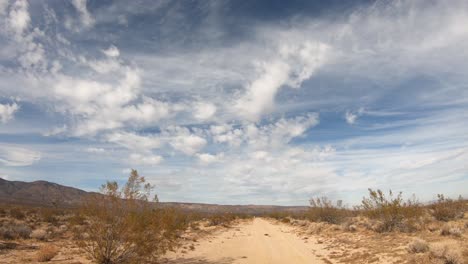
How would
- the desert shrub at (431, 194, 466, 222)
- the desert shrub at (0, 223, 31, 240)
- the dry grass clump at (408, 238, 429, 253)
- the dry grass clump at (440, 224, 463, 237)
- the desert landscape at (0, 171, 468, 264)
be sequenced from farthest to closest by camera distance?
the desert shrub at (431, 194, 466, 222) < the desert shrub at (0, 223, 31, 240) < the dry grass clump at (440, 224, 463, 237) < the dry grass clump at (408, 238, 429, 253) < the desert landscape at (0, 171, 468, 264)

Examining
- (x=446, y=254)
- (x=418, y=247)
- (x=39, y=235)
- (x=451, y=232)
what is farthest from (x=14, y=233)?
(x=451, y=232)

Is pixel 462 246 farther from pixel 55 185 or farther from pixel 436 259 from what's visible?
pixel 55 185

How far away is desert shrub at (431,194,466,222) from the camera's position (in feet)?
87.5

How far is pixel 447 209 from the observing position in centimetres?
2681

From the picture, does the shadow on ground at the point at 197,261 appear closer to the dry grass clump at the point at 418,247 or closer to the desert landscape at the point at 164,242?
the desert landscape at the point at 164,242

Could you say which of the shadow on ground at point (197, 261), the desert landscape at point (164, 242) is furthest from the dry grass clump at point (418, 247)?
the shadow on ground at point (197, 261)

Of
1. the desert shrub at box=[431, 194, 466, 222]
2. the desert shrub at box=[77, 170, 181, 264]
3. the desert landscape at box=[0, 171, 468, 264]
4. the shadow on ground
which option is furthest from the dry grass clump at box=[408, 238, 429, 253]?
the desert shrub at box=[431, 194, 466, 222]

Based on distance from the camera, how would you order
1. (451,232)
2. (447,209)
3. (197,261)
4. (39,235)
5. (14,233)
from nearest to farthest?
1. (197,261)
2. (451,232)
3. (14,233)
4. (39,235)
5. (447,209)

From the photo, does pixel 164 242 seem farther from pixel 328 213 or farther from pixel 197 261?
pixel 328 213

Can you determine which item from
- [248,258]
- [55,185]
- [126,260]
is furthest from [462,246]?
[55,185]

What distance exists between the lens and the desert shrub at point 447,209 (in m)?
26.7

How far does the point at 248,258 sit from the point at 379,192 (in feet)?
45.6

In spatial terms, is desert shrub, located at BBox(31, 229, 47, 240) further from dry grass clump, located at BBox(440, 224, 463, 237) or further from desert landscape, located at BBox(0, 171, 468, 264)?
dry grass clump, located at BBox(440, 224, 463, 237)

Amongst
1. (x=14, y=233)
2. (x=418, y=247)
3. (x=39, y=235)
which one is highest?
(x=418, y=247)
